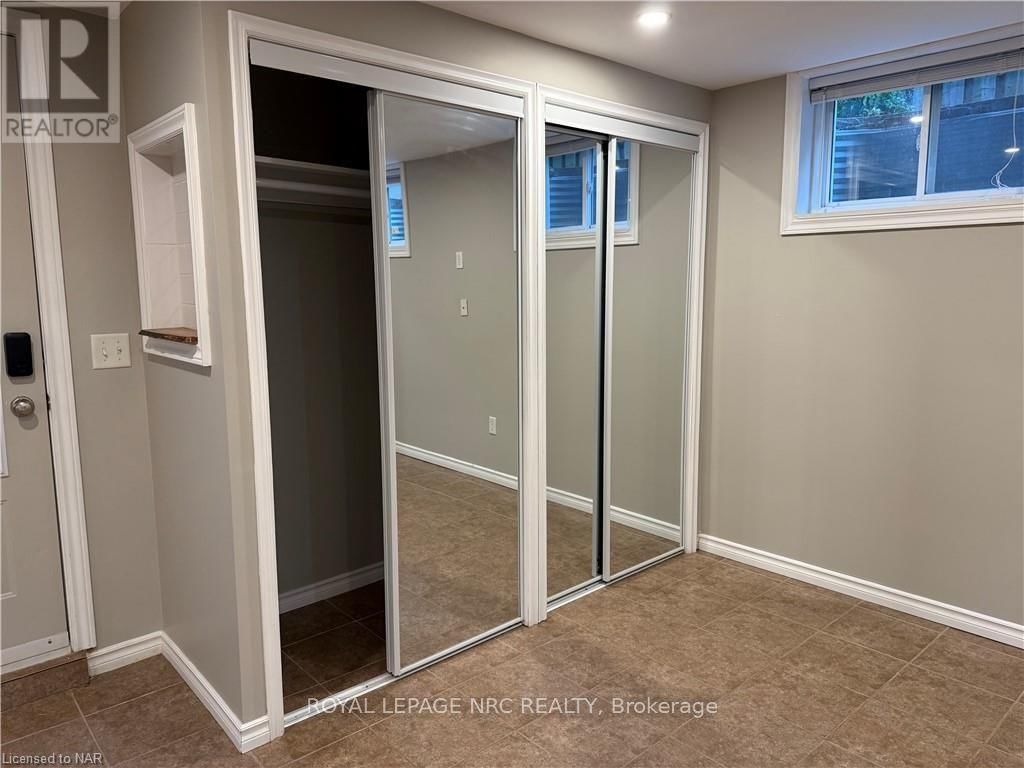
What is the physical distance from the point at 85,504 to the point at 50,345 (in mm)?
582

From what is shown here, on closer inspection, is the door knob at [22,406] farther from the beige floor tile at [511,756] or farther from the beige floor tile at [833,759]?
the beige floor tile at [833,759]

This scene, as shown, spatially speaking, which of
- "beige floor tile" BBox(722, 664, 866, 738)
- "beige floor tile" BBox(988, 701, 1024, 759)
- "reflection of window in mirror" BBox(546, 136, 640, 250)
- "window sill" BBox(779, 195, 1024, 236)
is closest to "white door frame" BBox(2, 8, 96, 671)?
"reflection of window in mirror" BBox(546, 136, 640, 250)

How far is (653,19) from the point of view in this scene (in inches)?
96.7

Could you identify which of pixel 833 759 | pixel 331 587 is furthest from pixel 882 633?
pixel 331 587

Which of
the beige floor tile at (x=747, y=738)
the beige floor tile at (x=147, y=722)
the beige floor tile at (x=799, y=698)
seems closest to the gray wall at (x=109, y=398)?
the beige floor tile at (x=147, y=722)

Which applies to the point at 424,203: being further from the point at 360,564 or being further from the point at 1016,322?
the point at 1016,322

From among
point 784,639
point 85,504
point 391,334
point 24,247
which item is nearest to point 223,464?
point 391,334

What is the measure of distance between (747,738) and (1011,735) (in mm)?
851

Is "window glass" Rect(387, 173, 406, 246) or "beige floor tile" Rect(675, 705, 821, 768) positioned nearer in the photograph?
"beige floor tile" Rect(675, 705, 821, 768)

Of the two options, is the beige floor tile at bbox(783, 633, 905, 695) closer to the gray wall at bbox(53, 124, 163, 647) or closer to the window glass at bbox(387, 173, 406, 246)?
the window glass at bbox(387, 173, 406, 246)

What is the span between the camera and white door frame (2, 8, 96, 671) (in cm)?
235

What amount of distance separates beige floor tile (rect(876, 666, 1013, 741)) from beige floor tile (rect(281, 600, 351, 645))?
83.3 inches

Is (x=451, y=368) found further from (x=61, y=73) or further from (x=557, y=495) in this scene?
(x=61, y=73)

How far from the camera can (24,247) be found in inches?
93.9
